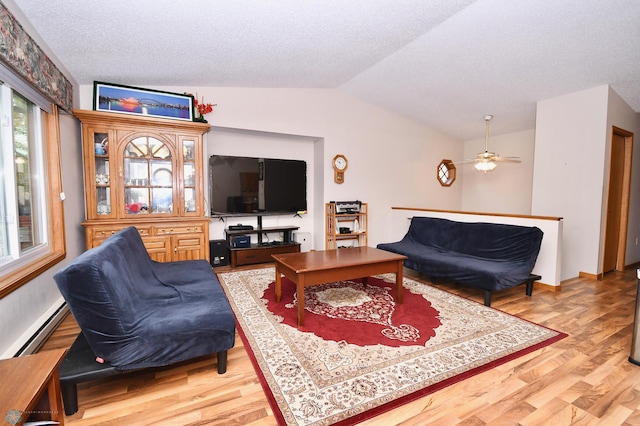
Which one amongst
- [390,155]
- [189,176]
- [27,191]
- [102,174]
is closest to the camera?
[27,191]

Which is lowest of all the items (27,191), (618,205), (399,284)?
(399,284)

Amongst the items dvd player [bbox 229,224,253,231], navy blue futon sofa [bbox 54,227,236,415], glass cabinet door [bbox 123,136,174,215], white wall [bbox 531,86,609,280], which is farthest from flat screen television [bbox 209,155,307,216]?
white wall [bbox 531,86,609,280]

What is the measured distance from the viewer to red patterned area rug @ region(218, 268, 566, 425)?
1.68 metres

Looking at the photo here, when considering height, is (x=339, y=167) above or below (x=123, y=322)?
above

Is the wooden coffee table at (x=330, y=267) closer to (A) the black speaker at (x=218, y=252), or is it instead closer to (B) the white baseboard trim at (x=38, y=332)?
(A) the black speaker at (x=218, y=252)

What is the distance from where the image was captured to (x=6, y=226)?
85.8 inches

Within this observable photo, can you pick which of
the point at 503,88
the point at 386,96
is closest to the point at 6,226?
the point at 386,96

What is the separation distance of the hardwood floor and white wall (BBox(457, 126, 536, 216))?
4015 mm

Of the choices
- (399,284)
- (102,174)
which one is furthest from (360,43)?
(102,174)

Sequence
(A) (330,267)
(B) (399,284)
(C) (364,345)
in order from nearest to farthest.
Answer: (C) (364,345) → (A) (330,267) → (B) (399,284)

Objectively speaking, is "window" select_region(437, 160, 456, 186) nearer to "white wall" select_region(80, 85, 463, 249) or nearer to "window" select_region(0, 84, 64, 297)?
"white wall" select_region(80, 85, 463, 249)

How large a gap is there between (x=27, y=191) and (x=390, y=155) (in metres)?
5.19

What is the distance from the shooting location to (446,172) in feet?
21.9

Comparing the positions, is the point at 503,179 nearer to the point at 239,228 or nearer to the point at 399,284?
the point at 399,284
